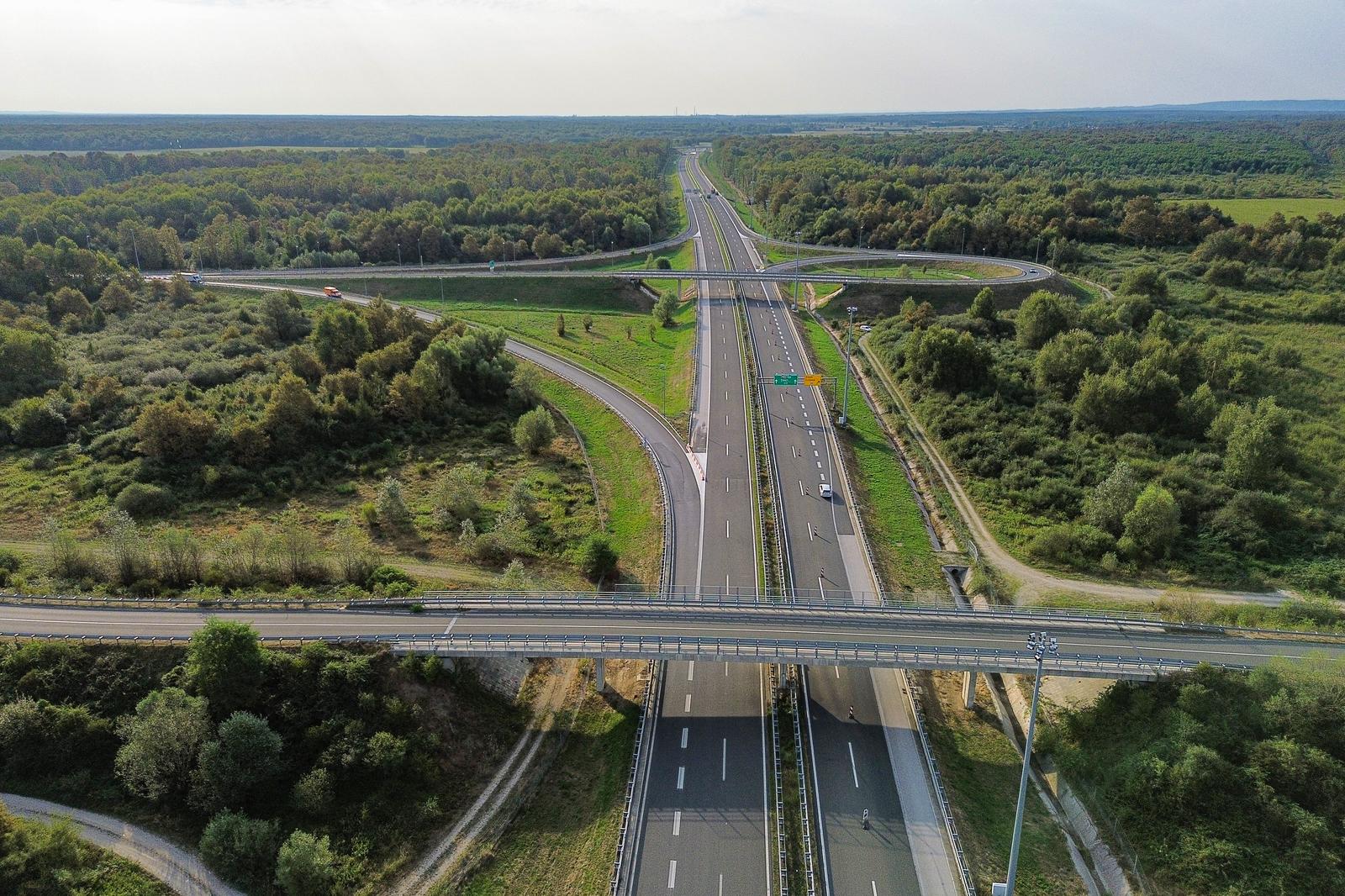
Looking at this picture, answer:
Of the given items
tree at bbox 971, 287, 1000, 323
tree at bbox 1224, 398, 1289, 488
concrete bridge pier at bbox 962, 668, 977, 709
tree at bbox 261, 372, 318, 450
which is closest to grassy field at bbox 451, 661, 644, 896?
concrete bridge pier at bbox 962, 668, 977, 709

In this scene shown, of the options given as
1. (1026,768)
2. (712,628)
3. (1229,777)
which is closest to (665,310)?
(712,628)

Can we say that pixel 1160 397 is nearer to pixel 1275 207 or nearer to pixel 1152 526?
pixel 1152 526

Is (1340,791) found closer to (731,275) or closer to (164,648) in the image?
(164,648)

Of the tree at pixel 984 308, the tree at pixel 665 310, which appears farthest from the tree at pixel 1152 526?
the tree at pixel 665 310

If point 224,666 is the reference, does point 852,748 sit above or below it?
below

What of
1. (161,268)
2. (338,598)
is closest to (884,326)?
(338,598)

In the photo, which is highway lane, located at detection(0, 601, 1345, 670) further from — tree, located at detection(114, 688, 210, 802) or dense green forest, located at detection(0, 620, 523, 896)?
tree, located at detection(114, 688, 210, 802)
